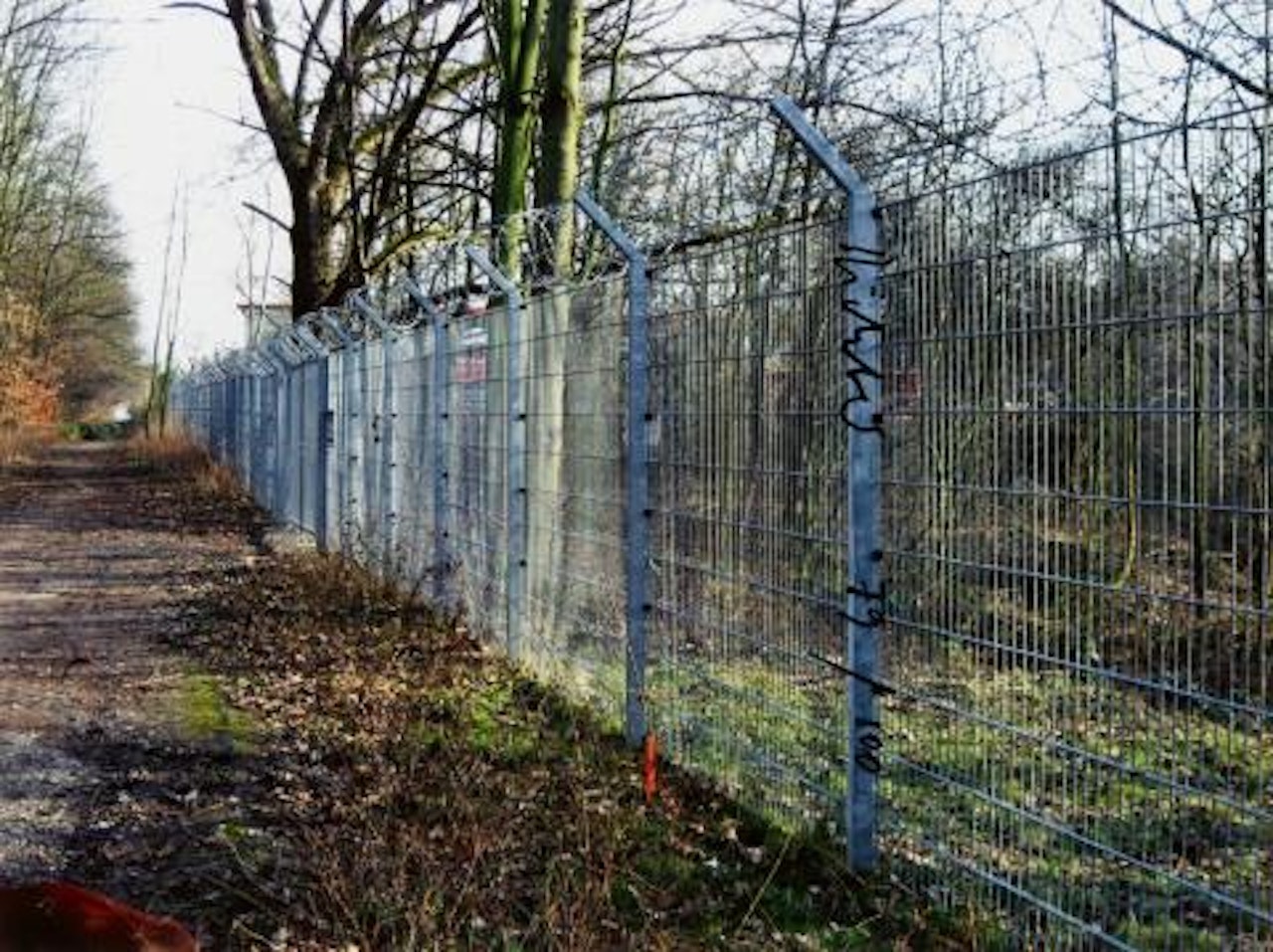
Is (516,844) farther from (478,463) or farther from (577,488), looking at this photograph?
(478,463)

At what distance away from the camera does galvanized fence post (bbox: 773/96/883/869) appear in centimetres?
464

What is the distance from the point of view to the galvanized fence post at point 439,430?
10000 mm

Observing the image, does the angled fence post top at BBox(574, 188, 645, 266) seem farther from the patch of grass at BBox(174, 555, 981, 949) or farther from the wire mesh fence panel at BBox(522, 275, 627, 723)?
the patch of grass at BBox(174, 555, 981, 949)

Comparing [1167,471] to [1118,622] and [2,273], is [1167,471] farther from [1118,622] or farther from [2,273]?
[2,273]

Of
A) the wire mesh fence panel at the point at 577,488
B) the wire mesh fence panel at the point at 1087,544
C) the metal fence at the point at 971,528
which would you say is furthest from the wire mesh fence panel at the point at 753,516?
the wire mesh fence panel at the point at 577,488

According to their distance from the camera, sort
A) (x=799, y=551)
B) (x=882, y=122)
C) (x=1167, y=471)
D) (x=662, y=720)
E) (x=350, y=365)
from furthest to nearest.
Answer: (x=350, y=365) → (x=882, y=122) → (x=662, y=720) → (x=799, y=551) → (x=1167, y=471)

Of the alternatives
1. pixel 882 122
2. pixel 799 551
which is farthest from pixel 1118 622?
pixel 882 122

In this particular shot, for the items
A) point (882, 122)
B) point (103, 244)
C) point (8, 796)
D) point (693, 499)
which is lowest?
point (8, 796)

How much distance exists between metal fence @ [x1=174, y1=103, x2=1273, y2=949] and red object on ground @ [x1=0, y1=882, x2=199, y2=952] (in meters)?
2.04

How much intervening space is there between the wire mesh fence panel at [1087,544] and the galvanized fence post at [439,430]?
5.70 m

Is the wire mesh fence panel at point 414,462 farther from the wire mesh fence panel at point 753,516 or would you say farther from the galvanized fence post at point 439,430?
the wire mesh fence panel at point 753,516

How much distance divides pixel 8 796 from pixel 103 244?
4440 cm

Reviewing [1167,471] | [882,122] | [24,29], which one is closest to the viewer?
[1167,471]

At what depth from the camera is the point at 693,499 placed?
595 cm
